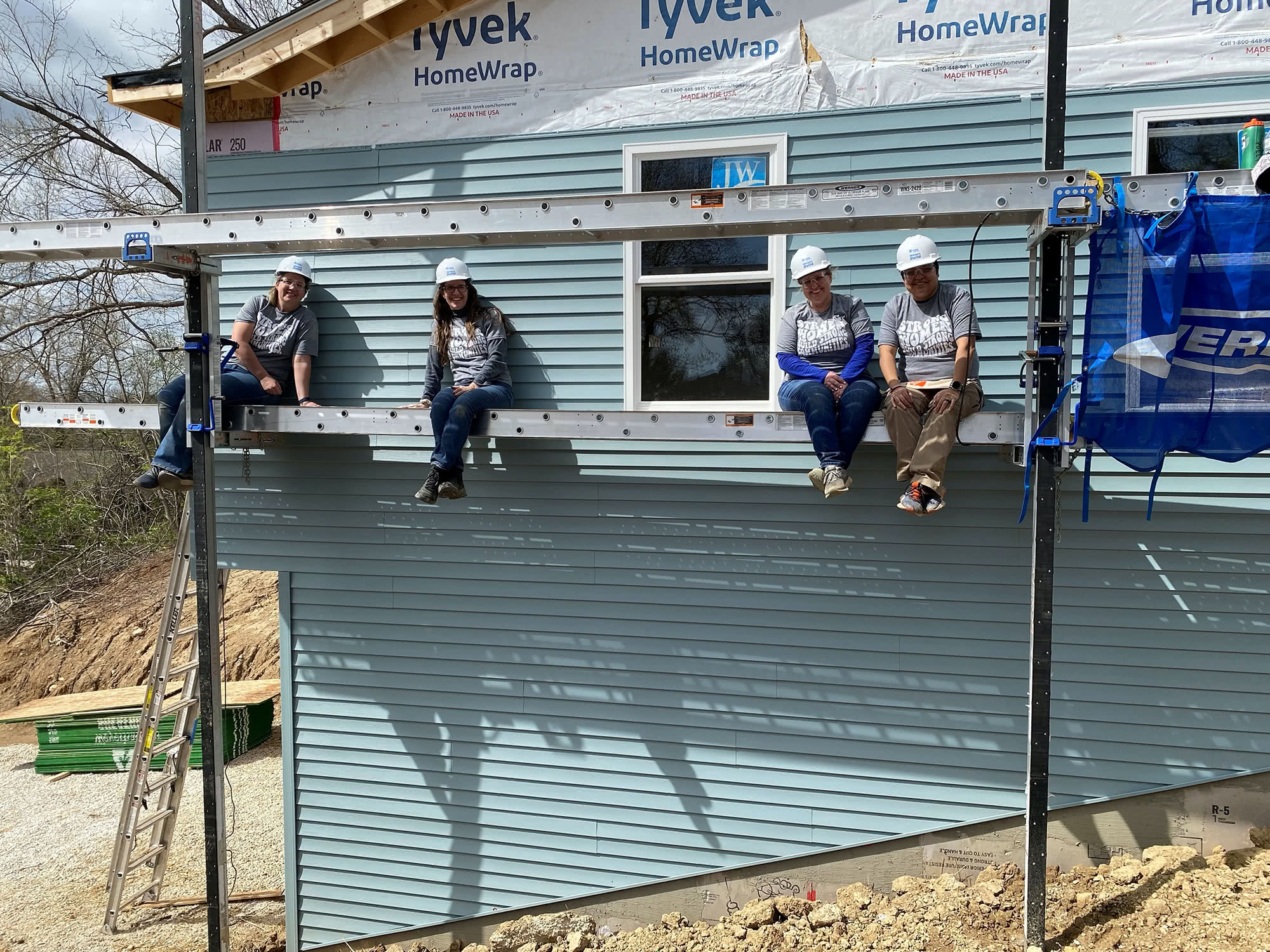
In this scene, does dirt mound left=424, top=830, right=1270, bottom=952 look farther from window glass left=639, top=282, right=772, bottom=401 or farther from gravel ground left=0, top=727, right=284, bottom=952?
gravel ground left=0, top=727, right=284, bottom=952

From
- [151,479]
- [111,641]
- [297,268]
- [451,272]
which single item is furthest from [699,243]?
[111,641]

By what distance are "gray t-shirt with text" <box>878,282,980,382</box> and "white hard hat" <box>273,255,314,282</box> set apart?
351cm

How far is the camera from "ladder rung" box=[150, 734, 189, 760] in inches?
258

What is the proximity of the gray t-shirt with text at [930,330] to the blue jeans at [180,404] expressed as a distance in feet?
11.8

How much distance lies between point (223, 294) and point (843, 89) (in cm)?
420

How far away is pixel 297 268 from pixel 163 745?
396cm

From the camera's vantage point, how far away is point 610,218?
3707mm

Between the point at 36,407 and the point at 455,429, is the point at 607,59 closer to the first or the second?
the point at 455,429

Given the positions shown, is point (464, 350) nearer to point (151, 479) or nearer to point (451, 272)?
point (451, 272)

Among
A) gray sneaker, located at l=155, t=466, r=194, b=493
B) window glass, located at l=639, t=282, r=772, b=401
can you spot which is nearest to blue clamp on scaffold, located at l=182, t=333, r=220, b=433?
gray sneaker, located at l=155, t=466, r=194, b=493

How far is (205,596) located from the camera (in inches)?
175

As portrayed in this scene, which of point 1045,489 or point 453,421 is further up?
point 453,421

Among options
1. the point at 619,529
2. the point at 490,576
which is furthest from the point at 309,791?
the point at 619,529

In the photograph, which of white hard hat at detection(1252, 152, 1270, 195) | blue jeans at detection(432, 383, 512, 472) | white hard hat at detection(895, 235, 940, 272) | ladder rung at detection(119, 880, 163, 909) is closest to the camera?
white hard hat at detection(1252, 152, 1270, 195)
